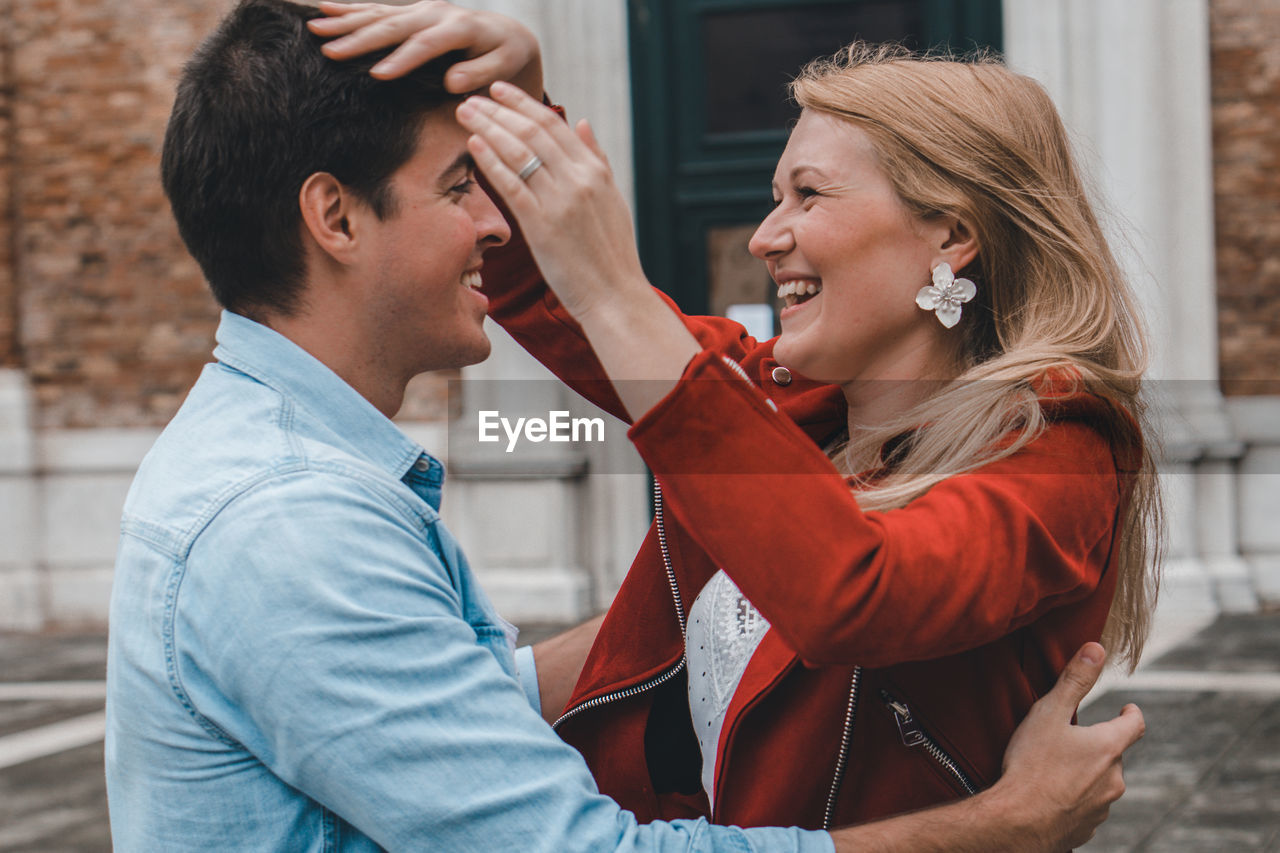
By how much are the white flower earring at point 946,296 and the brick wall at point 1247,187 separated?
6.30 m

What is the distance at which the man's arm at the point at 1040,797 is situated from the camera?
54.7 inches

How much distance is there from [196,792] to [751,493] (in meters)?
0.62

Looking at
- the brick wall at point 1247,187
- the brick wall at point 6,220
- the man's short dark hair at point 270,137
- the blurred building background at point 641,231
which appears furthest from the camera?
the brick wall at point 6,220

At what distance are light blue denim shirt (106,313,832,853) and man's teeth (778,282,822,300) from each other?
0.65m

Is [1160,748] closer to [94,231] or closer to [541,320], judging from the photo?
[541,320]

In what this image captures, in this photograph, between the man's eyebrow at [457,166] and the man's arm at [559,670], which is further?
the man's arm at [559,670]

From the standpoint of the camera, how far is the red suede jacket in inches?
48.5

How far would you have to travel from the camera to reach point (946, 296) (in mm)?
1704

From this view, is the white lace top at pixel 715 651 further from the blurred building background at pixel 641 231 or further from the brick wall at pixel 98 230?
the brick wall at pixel 98 230

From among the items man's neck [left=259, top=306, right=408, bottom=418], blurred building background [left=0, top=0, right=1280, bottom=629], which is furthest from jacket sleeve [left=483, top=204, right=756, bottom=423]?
blurred building background [left=0, top=0, right=1280, bottom=629]

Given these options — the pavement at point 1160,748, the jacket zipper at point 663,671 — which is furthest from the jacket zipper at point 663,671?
the pavement at point 1160,748

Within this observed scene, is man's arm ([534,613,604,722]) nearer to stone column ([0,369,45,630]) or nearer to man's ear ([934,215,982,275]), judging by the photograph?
man's ear ([934,215,982,275])

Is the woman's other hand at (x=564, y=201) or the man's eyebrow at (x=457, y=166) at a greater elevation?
the man's eyebrow at (x=457, y=166)

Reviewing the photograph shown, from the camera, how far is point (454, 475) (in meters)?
7.37
